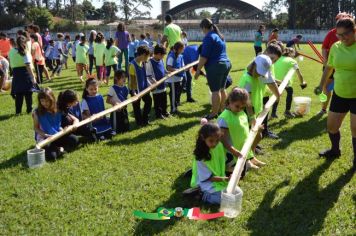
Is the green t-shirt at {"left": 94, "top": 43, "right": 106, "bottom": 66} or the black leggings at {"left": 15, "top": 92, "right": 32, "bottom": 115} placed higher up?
the green t-shirt at {"left": 94, "top": 43, "right": 106, "bottom": 66}

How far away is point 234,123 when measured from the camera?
469 centimetres

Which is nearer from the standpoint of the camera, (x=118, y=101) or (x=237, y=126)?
(x=237, y=126)

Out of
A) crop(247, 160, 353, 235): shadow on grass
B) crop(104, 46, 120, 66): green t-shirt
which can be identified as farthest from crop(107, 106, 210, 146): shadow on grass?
crop(104, 46, 120, 66): green t-shirt

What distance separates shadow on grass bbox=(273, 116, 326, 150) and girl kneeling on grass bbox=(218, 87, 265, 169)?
155cm

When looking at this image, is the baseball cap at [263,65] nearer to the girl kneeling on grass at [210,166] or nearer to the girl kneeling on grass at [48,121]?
the girl kneeling on grass at [210,166]

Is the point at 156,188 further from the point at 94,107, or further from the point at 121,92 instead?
the point at 121,92

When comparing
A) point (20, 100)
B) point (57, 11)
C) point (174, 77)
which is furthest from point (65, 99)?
point (57, 11)

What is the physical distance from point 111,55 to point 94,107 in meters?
6.38

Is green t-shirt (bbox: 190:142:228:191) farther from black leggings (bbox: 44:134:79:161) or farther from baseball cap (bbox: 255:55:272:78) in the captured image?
black leggings (bbox: 44:134:79:161)

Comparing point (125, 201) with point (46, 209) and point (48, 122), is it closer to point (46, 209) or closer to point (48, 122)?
point (46, 209)

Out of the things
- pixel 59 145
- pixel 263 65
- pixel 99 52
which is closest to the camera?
pixel 263 65

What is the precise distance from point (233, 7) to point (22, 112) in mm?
65272

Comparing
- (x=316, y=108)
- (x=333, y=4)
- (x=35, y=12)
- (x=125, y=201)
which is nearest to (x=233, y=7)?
(x=333, y=4)

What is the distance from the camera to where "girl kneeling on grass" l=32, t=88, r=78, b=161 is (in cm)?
582
